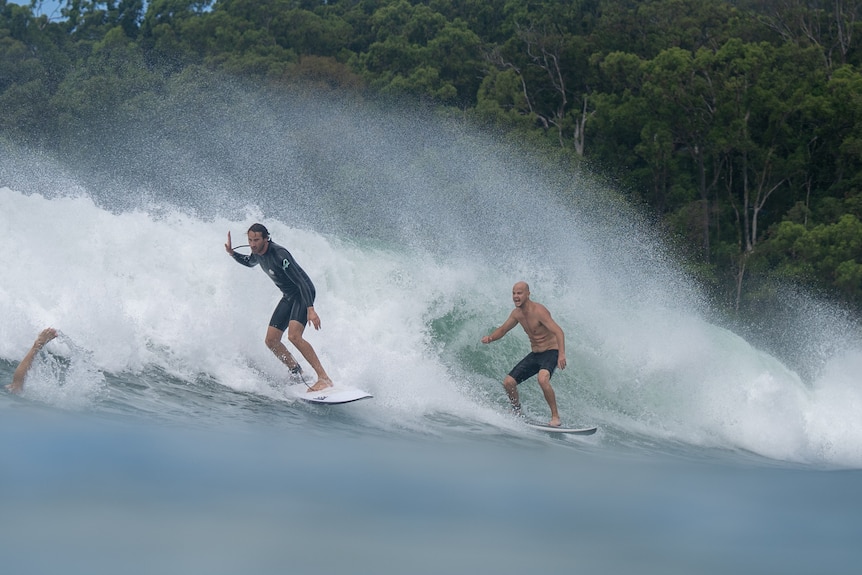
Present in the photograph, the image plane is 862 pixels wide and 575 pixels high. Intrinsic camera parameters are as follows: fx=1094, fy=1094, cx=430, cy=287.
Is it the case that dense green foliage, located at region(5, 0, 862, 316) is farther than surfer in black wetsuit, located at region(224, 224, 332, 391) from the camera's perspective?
Yes

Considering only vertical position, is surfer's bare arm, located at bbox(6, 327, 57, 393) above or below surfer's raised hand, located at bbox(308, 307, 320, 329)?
below

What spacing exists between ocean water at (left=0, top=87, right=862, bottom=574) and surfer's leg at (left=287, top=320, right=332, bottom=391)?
0.23m

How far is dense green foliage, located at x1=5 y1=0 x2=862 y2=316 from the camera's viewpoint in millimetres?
27984

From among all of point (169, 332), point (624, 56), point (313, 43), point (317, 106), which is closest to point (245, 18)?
point (313, 43)

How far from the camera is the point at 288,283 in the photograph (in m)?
9.09

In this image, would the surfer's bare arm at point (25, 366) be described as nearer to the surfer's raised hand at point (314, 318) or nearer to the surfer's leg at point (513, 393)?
the surfer's raised hand at point (314, 318)

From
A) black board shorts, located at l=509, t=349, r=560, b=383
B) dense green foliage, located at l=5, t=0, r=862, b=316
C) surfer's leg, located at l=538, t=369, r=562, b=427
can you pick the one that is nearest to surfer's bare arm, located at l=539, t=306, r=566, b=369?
black board shorts, located at l=509, t=349, r=560, b=383

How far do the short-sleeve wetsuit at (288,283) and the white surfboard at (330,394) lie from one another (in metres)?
0.56

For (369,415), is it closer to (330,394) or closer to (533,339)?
(330,394)

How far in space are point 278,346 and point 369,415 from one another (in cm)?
104

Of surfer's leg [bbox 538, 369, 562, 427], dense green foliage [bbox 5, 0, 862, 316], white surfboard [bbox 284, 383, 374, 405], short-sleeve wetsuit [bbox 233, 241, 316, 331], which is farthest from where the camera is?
dense green foliage [bbox 5, 0, 862, 316]

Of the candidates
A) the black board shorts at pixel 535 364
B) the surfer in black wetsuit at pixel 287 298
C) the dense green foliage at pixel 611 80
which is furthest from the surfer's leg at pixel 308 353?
the dense green foliage at pixel 611 80

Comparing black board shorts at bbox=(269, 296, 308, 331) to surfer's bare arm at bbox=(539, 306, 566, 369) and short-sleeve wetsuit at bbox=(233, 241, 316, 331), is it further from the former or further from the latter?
surfer's bare arm at bbox=(539, 306, 566, 369)

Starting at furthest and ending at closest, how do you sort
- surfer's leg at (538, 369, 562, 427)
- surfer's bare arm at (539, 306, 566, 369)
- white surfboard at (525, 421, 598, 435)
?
surfer's bare arm at (539, 306, 566, 369) → surfer's leg at (538, 369, 562, 427) → white surfboard at (525, 421, 598, 435)
